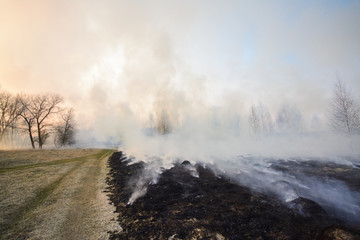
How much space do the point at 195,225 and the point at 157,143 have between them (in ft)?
130

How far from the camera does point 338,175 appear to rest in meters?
13.9

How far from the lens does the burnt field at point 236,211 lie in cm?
620

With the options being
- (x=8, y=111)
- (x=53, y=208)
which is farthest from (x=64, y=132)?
(x=53, y=208)

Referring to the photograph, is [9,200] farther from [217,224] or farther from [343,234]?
[343,234]

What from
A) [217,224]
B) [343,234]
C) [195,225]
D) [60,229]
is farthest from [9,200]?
[343,234]

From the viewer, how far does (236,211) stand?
7.97 m

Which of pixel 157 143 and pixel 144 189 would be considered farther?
pixel 157 143

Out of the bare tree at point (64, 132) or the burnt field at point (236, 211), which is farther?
the bare tree at point (64, 132)

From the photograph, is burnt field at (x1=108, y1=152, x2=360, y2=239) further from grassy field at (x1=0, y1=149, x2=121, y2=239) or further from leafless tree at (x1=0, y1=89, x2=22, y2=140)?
leafless tree at (x1=0, y1=89, x2=22, y2=140)

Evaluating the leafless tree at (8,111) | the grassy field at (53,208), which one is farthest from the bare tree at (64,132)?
the grassy field at (53,208)

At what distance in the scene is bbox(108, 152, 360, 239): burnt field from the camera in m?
6.20

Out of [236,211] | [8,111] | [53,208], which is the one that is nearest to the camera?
[236,211]

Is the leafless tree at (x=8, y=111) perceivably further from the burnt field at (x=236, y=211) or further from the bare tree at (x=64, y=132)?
the burnt field at (x=236, y=211)

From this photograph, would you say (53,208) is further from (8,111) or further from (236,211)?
(8,111)
